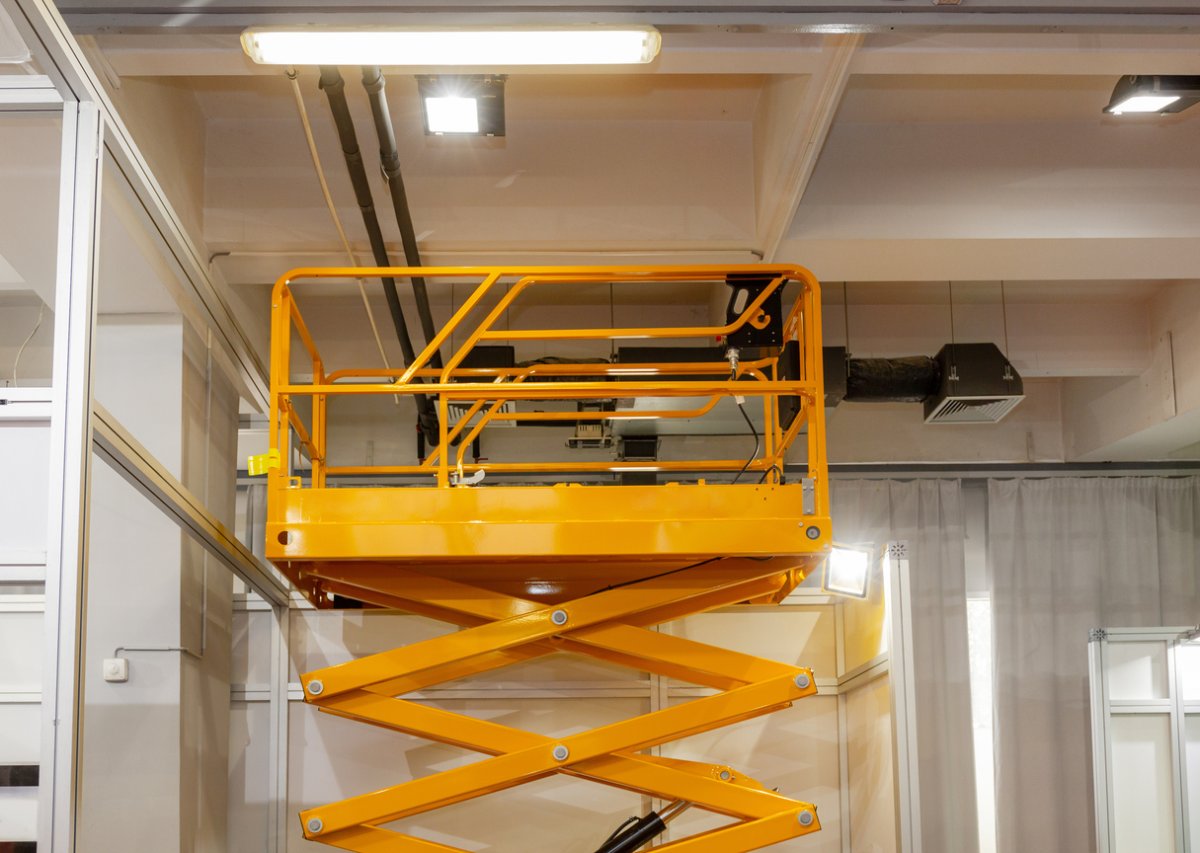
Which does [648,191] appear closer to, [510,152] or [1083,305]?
[510,152]

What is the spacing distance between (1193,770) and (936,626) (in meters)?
2.06

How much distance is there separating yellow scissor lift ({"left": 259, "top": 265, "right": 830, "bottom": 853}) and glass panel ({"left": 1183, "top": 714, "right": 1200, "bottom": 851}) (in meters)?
4.63

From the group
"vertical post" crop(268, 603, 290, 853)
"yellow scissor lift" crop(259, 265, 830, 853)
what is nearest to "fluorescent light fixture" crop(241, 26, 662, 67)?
"yellow scissor lift" crop(259, 265, 830, 853)

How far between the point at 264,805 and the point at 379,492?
2.44 m

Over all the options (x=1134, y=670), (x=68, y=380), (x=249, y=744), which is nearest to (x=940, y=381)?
(x=1134, y=670)

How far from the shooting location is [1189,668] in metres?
9.12

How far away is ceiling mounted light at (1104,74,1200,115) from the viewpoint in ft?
18.5

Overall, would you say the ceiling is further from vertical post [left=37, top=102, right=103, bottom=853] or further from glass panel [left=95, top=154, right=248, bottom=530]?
vertical post [left=37, top=102, right=103, bottom=853]

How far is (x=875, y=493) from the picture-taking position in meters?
10.6

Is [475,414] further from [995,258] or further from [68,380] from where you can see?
[68,380]

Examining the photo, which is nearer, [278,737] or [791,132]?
[791,132]

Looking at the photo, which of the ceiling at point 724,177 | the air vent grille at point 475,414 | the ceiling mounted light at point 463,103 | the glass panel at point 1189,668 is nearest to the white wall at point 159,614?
the ceiling at point 724,177

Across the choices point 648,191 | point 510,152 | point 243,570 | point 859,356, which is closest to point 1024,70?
point 648,191

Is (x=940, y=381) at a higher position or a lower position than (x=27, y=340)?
higher
